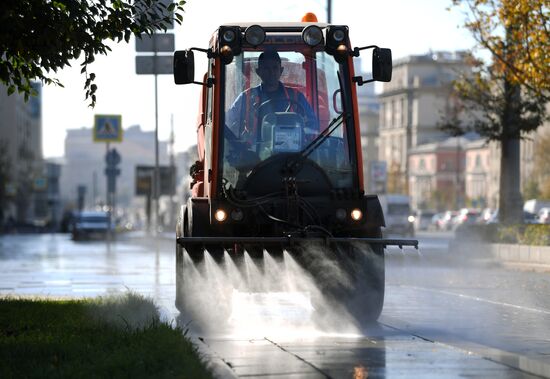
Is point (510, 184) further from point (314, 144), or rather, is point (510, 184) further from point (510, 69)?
point (314, 144)

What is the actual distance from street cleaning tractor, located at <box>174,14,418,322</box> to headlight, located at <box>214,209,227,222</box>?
0.01 metres

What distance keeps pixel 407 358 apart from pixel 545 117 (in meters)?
26.1

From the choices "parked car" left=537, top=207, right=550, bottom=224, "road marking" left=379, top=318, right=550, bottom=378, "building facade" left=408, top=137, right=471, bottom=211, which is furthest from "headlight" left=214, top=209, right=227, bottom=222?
"building facade" left=408, top=137, right=471, bottom=211

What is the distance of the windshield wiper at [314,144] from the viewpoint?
14.3 m

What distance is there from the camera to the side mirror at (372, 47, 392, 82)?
1372cm

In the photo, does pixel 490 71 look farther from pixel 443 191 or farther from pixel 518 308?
pixel 443 191

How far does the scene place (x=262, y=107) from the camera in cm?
1446

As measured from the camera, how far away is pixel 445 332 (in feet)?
42.5

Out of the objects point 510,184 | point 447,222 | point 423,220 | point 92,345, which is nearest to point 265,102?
point 92,345

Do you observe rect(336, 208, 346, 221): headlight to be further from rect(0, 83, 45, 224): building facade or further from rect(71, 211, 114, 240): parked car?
rect(0, 83, 45, 224): building facade

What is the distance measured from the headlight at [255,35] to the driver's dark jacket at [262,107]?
0.59 meters

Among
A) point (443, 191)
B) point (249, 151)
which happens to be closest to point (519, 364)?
point (249, 151)

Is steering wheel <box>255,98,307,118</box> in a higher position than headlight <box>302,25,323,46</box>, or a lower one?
lower

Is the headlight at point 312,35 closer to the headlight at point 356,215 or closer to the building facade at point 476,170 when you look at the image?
the headlight at point 356,215
